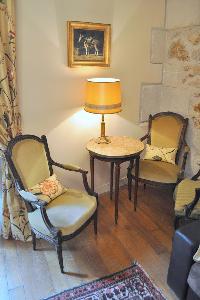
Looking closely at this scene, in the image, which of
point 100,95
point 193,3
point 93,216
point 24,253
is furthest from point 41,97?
point 193,3

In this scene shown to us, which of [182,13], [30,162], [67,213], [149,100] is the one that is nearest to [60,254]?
[67,213]

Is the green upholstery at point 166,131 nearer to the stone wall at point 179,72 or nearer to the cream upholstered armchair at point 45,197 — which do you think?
the stone wall at point 179,72

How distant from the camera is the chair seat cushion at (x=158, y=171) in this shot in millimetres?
2832

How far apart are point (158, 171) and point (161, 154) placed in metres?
0.29

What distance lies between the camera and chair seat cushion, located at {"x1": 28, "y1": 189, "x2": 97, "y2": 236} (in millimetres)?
2146

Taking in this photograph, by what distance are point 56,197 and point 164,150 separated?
1.41 m

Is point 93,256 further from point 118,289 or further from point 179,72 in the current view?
point 179,72

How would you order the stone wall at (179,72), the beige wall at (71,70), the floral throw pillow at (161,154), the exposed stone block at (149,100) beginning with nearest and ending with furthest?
1. the beige wall at (71,70)
2. the stone wall at (179,72)
3. the floral throw pillow at (161,154)
4. the exposed stone block at (149,100)

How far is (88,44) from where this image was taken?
2785mm

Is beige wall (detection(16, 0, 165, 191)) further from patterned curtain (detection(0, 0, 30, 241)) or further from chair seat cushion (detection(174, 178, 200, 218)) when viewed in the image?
chair seat cushion (detection(174, 178, 200, 218))

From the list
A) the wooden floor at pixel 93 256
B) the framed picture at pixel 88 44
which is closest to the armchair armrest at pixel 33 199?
the wooden floor at pixel 93 256

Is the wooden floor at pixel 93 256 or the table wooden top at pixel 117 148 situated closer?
the wooden floor at pixel 93 256

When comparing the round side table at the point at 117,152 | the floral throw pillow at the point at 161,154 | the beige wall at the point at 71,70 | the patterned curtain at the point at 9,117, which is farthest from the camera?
the floral throw pillow at the point at 161,154

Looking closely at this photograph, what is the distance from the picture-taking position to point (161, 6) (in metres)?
3.14
